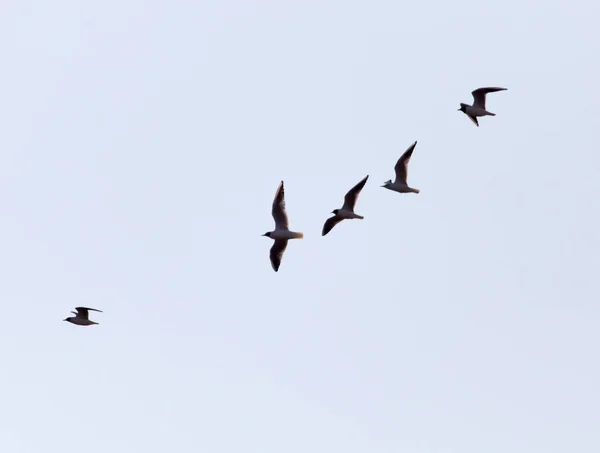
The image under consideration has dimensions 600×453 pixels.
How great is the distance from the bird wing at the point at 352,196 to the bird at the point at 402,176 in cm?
154

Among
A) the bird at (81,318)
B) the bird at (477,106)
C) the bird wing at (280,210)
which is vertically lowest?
the bird at (81,318)

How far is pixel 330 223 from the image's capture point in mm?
100125

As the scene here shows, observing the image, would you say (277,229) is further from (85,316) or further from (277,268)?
(85,316)

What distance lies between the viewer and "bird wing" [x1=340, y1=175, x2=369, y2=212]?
9806 cm

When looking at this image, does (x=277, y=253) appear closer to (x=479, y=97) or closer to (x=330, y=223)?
(x=330, y=223)

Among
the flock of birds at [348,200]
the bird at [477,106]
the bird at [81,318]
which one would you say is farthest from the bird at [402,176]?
the bird at [81,318]

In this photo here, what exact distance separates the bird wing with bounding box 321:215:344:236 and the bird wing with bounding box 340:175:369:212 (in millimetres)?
965

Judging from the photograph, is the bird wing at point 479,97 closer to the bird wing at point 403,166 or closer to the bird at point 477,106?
the bird at point 477,106

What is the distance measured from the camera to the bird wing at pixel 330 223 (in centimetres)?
9962

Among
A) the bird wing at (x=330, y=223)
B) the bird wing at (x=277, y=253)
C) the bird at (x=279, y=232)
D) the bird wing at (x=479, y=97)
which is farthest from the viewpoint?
the bird wing at (x=479, y=97)

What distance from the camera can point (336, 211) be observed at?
325 ft

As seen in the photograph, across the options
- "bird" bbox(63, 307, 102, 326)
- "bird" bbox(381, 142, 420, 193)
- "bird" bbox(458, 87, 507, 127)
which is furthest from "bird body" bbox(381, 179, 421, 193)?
"bird" bbox(63, 307, 102, 326)

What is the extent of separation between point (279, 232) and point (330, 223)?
3.65m

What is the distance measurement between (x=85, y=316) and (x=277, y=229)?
11.2 metres
